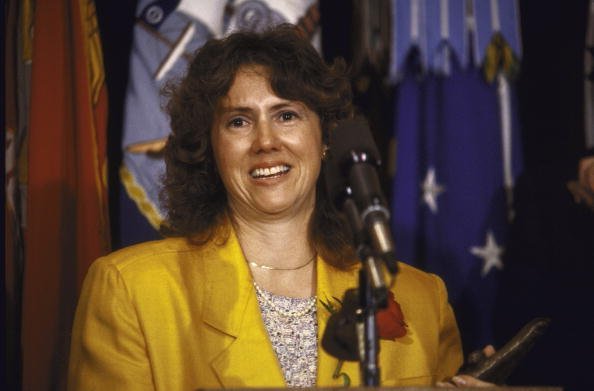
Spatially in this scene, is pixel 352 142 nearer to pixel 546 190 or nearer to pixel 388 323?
pixel 388 323

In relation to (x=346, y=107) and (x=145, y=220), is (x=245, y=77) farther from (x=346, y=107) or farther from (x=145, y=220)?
(x=145, y=220)

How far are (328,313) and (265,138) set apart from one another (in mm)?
511

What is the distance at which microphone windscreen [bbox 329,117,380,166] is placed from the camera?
55.2 inches

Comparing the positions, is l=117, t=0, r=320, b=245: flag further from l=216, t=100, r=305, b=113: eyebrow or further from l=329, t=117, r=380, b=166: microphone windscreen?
l=329, t=117, r=380, b=166: microphone windscreen

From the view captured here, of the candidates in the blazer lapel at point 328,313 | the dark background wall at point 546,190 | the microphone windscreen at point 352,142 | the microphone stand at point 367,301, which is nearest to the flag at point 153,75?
the dark background wall at point 546,190

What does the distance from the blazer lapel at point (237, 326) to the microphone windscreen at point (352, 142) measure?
689mm

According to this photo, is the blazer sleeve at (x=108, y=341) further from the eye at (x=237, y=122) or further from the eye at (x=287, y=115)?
the eye at (x=287, y=115)

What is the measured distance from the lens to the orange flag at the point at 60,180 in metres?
2.46

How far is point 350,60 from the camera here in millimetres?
3086

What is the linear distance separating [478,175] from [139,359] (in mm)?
1551

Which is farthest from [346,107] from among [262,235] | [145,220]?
[145,220]

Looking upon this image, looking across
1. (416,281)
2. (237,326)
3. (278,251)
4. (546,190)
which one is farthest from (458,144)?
(237,326)

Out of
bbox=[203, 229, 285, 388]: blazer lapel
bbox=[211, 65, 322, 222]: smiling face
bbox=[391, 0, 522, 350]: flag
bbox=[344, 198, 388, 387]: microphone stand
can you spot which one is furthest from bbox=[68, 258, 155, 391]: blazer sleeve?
bbox=[391, 0, 522, 350]: flag

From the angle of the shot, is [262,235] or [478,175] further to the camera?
[478,175]
